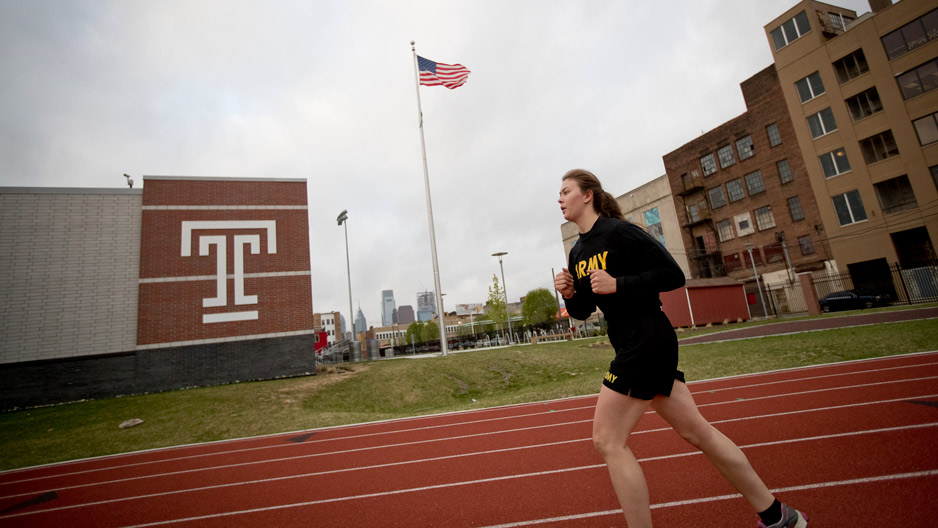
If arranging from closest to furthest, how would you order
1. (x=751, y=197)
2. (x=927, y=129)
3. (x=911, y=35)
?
(x=927, y=129), (x=911, y=35), (x=751, y=197)

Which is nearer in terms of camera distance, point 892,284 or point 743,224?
point 892,284

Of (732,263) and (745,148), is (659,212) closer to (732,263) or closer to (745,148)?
(732,263)

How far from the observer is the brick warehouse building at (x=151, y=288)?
17.5 m

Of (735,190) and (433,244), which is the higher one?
(735,190)

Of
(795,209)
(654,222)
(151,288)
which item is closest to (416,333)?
(654,222)

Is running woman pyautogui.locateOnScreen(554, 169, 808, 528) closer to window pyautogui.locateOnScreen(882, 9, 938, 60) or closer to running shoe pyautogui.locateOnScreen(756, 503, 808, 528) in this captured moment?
running shoe pyautogui.locateOnScreen(756, 503, 808, 528)

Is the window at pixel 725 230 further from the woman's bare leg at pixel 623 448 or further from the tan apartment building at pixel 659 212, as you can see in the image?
the woman's bare leg at pixel 623 448

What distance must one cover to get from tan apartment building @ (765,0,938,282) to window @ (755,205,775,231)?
16.9 ft

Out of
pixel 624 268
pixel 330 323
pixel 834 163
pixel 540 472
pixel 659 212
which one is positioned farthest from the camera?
pixel 330 323

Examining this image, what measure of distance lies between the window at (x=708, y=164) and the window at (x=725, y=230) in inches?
203

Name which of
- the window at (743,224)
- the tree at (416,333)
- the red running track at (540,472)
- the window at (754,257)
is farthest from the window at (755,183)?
the tree at (416,333)

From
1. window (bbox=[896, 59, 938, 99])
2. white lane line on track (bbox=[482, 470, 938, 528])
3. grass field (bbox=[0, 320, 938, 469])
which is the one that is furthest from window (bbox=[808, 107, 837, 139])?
white lane line on track (bbox=[482, 470, 938, 528])

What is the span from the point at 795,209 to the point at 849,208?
529 centimetres

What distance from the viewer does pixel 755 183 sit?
36.9 meters
